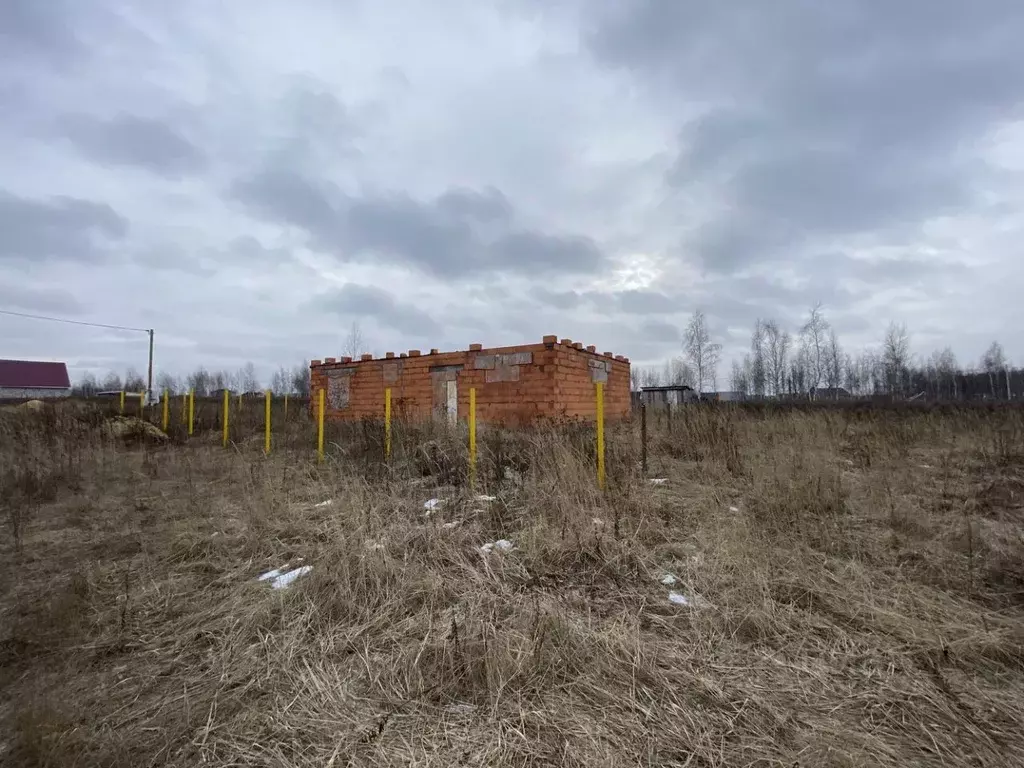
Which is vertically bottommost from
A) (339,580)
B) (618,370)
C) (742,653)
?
(742,653)

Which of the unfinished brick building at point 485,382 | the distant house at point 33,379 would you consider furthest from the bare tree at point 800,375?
the distant house at point 33,379

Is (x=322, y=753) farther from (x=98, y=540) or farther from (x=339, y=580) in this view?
(x=98, y=540)

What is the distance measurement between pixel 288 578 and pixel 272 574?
10.9 inches

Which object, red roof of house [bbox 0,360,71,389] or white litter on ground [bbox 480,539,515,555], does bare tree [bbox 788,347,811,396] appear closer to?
white litter on ground [bbox 480,539,515,555]

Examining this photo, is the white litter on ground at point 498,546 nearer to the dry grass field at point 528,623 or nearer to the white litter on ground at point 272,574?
the dry grass field at point 528,623

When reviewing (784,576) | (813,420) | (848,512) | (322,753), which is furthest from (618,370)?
(322,753)

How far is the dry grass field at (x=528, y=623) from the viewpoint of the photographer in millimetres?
2008

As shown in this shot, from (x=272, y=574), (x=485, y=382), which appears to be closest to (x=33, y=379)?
(x=485, y=382)

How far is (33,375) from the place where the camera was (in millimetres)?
57344

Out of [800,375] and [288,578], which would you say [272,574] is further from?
[800,375]

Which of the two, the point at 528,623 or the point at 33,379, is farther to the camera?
the point at 33,379

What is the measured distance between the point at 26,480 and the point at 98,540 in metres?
3.15

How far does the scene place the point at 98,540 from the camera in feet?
15.8

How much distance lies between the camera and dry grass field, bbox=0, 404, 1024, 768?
2.01 metres
